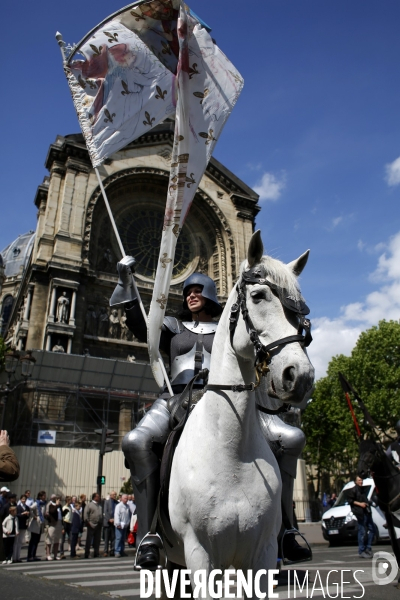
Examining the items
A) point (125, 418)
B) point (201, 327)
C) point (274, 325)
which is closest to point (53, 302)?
point (125, 418)

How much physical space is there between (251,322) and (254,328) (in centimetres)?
4

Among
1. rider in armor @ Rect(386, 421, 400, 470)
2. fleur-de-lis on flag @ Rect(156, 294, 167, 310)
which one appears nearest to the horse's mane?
fleur-de-lis on flag @ Rect(156, 294, 167, 310)

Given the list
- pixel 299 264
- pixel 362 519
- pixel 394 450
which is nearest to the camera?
pixel 299 264

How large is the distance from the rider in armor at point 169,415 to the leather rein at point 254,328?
721 millimetres

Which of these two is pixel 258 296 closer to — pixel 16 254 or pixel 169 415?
pixel 169 415

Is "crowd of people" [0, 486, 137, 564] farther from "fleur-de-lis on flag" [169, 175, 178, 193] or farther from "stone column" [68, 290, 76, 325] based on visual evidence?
"stone column" [68, 290, 76, 325]

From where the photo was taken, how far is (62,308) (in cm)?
2681

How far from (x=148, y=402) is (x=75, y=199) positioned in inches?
491

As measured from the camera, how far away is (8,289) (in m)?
69.1

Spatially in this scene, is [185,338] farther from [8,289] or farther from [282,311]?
[8,289]

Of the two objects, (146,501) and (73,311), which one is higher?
(73,311)

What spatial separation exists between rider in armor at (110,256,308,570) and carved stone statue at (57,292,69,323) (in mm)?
23130

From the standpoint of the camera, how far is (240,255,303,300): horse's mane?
2.65 meters

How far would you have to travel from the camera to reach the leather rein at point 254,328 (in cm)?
244
